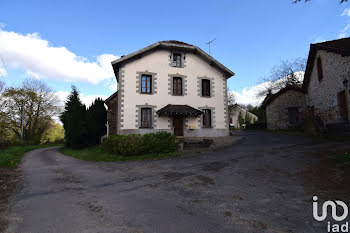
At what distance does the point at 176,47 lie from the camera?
56.3 feet

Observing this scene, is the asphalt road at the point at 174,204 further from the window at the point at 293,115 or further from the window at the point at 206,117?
the window at the point at 293,115

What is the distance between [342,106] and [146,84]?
15815 millimetres

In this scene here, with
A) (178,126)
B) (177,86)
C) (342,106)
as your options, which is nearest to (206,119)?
(178,126)

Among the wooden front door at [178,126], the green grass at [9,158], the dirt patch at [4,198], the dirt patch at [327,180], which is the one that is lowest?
the green grass at [9,158]

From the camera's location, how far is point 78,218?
3.25m

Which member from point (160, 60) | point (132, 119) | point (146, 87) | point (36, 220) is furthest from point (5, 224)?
point (160, 60)

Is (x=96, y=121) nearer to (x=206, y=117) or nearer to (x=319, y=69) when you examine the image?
(x=206, y=117)

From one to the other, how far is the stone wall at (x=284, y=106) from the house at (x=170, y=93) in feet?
29.4

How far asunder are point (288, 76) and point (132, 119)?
91.7ft

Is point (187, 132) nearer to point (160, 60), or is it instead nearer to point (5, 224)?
point (160, 60)

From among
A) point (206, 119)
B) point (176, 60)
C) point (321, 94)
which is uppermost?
point (176, 60)

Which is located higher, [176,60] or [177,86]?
[176,60]

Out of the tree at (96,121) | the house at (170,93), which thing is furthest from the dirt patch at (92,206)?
the tree at (96,121)

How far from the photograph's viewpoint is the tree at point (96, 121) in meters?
19.3
